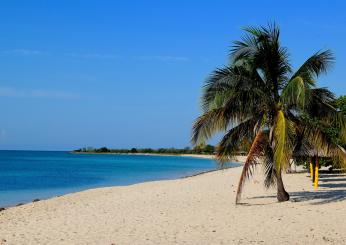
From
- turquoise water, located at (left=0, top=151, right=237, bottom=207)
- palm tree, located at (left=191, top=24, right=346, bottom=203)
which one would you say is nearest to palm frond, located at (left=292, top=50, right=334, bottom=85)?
palm tree, located at (left=191, top=24, right=346, bottom=203)

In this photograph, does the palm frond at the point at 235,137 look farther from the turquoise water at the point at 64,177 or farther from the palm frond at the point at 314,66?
the turquoise water at the point at 64,177

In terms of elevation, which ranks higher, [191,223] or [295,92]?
[295,92]

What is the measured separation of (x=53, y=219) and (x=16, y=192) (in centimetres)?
1796

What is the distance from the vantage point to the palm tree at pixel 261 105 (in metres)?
14.0

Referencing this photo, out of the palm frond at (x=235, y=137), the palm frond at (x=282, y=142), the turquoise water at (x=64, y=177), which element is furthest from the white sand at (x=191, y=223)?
the turquoise water at (x=64, y=177)

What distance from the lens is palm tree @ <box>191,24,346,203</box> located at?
1402 centimetres

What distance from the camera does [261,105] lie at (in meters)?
14.3

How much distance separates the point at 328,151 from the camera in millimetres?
13969

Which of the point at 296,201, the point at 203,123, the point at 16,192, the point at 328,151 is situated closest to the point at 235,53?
the point at 203,123

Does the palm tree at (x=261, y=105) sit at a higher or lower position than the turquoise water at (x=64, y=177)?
higher

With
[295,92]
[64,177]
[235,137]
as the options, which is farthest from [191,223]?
[64,177]

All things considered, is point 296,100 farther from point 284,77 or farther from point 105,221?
point 105,221

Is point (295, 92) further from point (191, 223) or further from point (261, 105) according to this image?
point (191, 223)

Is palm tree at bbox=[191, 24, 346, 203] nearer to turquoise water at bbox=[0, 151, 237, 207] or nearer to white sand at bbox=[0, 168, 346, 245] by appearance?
white sand at bbox=[0, 168, 346, 245]
